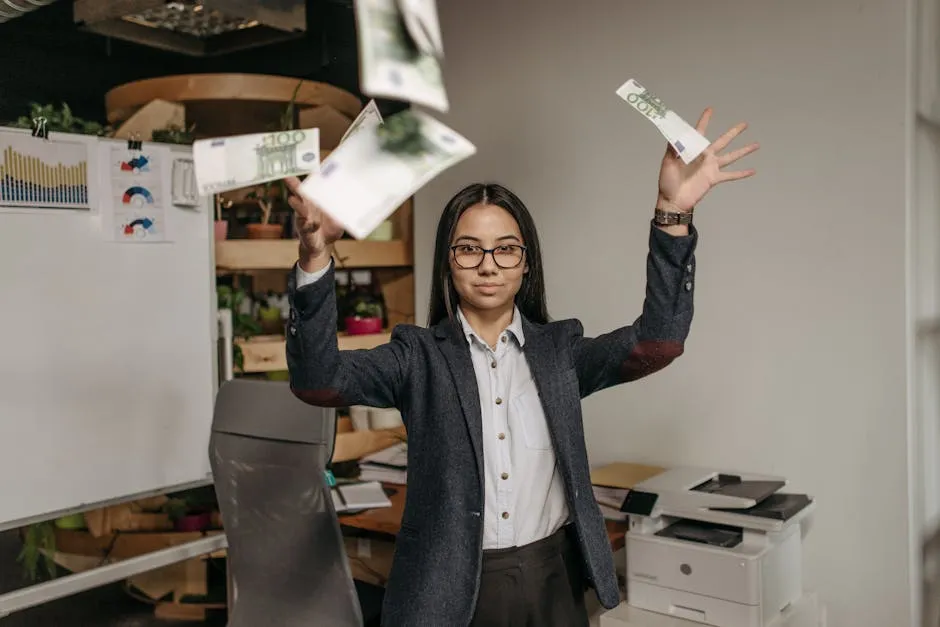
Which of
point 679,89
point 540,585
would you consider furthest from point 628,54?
point 540,585

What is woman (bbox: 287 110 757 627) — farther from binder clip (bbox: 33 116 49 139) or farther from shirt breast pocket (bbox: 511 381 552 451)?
binder clip (bbox: 33 116 49 139)

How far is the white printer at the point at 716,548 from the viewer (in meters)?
2.03

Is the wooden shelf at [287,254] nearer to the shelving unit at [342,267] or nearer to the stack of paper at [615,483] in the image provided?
the shelving unit at [342,267]

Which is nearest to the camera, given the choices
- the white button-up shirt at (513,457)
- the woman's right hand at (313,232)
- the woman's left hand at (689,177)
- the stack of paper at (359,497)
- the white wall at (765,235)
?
the woman's right hand at (313,232)

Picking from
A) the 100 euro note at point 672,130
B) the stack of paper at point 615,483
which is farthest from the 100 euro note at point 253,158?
the stack of paper at point 615,483

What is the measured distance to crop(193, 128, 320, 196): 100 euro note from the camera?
3.53 ft

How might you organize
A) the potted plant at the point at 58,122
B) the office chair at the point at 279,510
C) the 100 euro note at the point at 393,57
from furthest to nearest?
the potted plant at the point at 58,122 < the office chair at the point at 279,510 < the 100 euro note at the point at 393,57

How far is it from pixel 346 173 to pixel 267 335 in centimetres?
217

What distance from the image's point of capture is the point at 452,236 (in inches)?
65.6

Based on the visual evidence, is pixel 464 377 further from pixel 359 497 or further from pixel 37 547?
pixel 37 547

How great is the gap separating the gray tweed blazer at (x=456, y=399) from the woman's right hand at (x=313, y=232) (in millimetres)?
89

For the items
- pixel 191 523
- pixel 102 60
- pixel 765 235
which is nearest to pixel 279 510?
pixel 191 523

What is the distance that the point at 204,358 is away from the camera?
2643mm

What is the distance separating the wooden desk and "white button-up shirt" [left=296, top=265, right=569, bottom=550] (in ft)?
2.58
